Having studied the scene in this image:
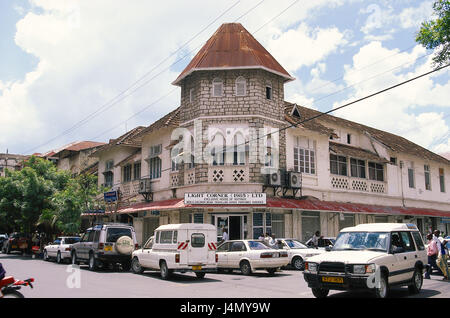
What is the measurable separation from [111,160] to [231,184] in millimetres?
15552

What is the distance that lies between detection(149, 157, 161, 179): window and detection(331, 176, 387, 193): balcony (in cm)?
1138

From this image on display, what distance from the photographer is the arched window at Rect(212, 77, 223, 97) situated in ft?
81.6

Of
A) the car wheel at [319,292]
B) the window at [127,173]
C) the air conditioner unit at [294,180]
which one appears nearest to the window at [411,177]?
the air conditioner unit at [294,180]

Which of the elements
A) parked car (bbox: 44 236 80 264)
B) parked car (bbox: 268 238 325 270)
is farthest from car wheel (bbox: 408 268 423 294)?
parked car (bbox: 44 236 80 264)

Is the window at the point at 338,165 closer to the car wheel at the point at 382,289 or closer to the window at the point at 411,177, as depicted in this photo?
the window at the point at 411,177

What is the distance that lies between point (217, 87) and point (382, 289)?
16.8 metres

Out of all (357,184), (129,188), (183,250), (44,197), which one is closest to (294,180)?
(357,184)

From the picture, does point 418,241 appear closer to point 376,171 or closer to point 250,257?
point 250,257

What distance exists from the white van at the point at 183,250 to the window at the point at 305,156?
11242 mm

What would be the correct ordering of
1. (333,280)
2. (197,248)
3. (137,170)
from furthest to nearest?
(137,170)
(197,248)
(333,280)

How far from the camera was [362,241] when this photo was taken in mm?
11453

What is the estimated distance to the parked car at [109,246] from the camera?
61.4ft

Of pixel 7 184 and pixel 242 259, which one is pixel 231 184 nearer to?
pixel 242 259
